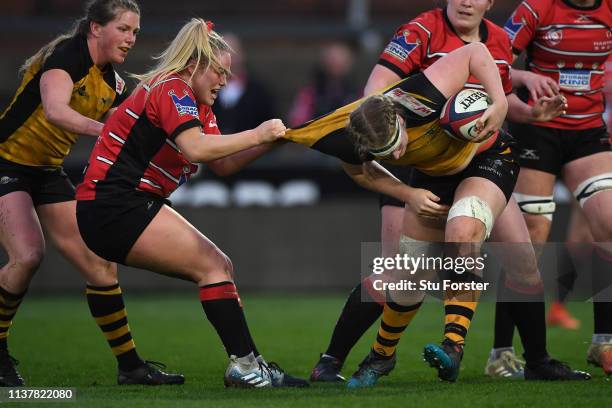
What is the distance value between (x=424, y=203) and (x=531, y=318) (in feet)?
3.71

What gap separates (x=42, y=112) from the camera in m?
6.23

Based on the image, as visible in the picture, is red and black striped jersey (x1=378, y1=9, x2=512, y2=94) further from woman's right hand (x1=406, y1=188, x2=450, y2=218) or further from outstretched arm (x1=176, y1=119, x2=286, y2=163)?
outstretched arm (x1=176, y1=119, x2=286, y2=163)

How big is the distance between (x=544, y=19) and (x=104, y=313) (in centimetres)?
322

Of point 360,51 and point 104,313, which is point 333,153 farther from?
point 360,51

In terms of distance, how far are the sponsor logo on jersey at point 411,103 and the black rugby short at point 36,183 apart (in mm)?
2169

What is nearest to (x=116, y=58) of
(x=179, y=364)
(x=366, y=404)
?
(x=179, y=364)

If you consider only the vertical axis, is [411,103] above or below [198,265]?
above

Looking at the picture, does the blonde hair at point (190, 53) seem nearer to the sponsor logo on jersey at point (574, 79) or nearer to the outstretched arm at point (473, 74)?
the outstretched arm at point (473, 74)

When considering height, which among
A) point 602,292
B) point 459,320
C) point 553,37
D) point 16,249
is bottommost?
point 602,292

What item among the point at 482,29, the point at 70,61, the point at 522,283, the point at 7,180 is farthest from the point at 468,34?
the point at 7,180

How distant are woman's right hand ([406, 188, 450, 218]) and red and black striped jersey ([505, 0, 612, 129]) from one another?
1.39 metres

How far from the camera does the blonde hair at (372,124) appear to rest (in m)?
5.09

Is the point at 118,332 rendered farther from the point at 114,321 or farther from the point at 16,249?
the point at 16,249

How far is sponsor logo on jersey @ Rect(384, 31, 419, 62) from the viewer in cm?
607
